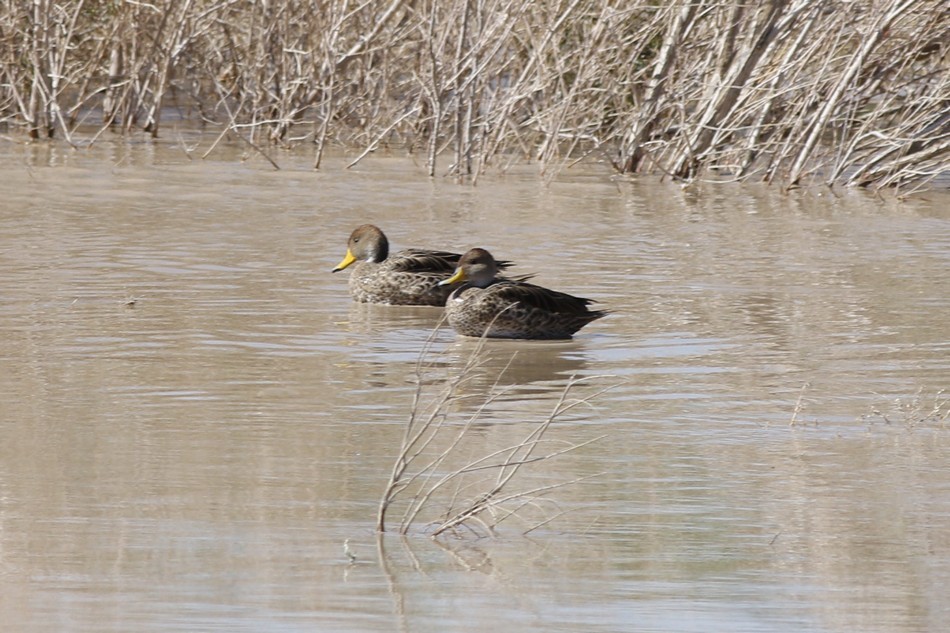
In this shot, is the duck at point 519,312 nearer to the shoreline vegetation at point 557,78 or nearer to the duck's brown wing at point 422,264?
the duck's brown wing at point 422,264

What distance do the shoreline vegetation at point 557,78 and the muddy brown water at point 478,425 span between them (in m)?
1.94

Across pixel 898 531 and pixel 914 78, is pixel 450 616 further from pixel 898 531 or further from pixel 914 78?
pixel 914 78

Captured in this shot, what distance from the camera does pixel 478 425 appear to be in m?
6.28

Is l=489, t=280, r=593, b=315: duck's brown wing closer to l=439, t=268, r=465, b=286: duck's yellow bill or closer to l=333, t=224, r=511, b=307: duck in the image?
l=439, t=268, r=465, b=286: duck's yellow bill

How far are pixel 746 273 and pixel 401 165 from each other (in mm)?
5679

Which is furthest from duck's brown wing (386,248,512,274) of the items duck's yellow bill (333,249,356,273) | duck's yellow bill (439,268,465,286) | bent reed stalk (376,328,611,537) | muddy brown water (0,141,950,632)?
bent reed stalk (376,328,611,537)

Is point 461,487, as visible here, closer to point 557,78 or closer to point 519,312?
point 519,312

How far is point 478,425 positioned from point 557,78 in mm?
9265

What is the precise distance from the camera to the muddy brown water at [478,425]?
4.21 metres

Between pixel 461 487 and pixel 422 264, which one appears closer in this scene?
pixel 461 487

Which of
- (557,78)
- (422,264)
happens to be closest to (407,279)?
(422,264)

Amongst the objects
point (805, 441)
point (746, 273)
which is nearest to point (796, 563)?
point (805, 441)

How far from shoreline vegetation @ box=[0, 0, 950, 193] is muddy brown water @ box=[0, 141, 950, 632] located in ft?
6.35

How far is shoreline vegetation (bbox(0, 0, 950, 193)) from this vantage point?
46.7 feet
